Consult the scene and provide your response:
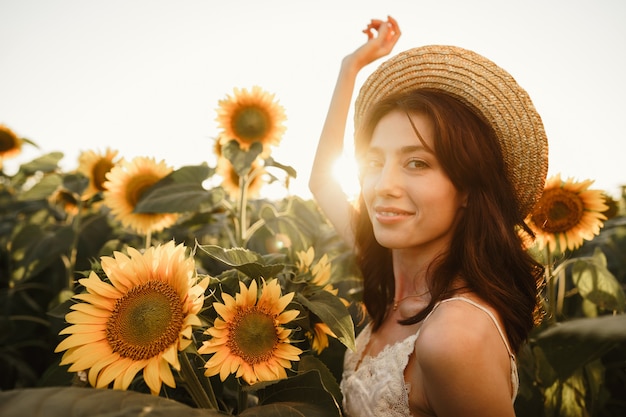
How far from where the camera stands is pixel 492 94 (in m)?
1.59

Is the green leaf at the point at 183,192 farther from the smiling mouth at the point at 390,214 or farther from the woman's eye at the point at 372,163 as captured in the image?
the smiling mouth at the point at 390,214

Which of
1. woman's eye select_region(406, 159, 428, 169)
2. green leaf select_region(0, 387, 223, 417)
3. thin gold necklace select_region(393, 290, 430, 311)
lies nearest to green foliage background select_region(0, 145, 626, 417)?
green leaf select_region(0, 387, 223, 417)

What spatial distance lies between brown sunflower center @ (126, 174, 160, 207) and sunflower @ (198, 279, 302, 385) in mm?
1520

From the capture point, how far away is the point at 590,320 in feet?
3.61

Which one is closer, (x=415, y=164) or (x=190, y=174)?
(x=415, y=164)

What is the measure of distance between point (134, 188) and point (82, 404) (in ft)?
6.27

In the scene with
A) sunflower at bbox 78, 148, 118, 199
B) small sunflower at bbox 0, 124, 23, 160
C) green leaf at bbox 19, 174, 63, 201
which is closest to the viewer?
sunflower at bbox 78, 148, 118, 199

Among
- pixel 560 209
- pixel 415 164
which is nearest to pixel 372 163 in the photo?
pixel 415 164

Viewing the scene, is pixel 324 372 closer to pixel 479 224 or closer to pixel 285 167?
pixel 479 224

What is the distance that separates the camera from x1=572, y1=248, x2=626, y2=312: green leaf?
219 cm

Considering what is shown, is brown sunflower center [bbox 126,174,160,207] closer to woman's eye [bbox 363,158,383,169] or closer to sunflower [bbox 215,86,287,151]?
sunflower [bbox 215,86,287,151]

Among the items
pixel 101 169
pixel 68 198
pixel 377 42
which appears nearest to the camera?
pixel 377 42

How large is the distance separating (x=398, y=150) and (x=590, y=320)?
733 millimetres

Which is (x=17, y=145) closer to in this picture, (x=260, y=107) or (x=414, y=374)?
(x=260, y=107)
